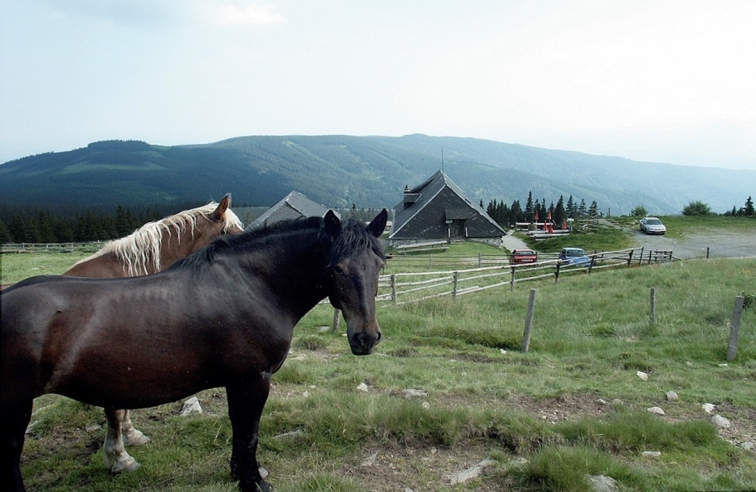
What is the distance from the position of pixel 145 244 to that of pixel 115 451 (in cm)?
197

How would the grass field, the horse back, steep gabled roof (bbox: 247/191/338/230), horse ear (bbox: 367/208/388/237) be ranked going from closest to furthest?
the horse back
horse ear (bbox: 367/208/388/237)
the grass field
steep gabled roof (bbox: 247/191/338/230)

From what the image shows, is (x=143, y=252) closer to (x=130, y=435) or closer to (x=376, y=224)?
(x=130, y=435)

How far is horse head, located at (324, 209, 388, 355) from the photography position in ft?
10.6

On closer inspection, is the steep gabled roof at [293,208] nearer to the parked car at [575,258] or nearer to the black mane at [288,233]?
the parked car at [575,258]

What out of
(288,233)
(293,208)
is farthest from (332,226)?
(293,208)

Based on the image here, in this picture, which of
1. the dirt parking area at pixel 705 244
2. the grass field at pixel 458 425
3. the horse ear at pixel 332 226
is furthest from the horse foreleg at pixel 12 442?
the dirt parking area at pixel 705 244

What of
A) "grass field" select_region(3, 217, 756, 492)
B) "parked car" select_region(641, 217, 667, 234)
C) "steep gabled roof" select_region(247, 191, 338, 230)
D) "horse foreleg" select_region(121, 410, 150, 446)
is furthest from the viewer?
"steep gabled roof" select_region(247, 191, 338, 230)

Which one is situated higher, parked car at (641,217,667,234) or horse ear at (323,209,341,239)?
horse ear at (323,209,341,239)

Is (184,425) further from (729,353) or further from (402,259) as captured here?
(402,259)

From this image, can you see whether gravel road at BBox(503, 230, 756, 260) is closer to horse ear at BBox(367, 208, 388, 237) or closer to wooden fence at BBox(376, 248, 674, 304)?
wooden fence at BBox(376, 248, 674, 304)

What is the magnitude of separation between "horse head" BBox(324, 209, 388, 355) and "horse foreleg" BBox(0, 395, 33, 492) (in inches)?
78.8

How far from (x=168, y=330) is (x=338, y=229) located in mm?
1358

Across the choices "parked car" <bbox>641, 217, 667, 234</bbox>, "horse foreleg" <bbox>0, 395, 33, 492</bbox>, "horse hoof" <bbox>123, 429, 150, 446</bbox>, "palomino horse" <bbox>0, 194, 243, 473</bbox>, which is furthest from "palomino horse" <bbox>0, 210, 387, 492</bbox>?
"parked car" <bbox>641, 217, 667, 234</bbox>

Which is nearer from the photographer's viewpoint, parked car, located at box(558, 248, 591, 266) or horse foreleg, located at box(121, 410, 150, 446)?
horse foreleg, located at box(121, 410, 150, 446)
